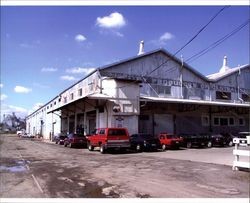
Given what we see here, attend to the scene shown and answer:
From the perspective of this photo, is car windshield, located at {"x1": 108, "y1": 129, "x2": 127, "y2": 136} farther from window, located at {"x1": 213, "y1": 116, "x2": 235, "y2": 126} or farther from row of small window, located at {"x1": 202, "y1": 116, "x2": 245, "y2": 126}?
window, located at {"x1": 213, "y1": 116, "x2": 235, "y2": 126}

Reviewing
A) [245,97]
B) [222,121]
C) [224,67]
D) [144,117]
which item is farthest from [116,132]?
[224,67]

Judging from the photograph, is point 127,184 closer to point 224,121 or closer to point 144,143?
point 144,143

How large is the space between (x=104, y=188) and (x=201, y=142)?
26402mm

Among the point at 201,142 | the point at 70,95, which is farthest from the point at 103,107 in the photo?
the point at 70,95

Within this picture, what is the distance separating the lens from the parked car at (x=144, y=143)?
30977 millimetres

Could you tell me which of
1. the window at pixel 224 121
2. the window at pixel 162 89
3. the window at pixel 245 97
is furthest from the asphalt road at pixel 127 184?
the window at pixel 245 97

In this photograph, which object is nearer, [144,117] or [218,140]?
[218,140]

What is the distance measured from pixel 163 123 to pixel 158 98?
3022 mm

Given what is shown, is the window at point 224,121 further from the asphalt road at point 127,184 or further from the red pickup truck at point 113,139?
the asphalt road at point 127,184

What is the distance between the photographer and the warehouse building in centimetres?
3788

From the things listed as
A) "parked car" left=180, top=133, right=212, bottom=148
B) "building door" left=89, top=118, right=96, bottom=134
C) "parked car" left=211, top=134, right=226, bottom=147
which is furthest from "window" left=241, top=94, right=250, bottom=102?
"building door" left=89, top=118, right=96, bottom=134

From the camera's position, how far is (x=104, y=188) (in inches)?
436

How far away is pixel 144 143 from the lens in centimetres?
3092

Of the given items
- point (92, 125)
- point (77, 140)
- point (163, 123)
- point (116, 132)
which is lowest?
point (77, 140)
